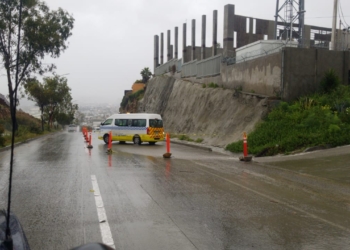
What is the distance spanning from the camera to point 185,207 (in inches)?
317

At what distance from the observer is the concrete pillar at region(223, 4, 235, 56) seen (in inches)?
1431

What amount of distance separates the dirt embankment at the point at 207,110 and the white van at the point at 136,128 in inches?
142

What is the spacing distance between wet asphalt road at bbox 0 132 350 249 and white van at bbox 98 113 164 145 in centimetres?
1513

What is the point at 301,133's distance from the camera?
1919cm

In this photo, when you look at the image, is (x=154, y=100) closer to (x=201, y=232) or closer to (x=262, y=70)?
(x=262, y=70)

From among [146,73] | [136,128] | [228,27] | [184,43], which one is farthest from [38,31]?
[146,73]

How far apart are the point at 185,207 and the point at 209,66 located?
3085 centimetres

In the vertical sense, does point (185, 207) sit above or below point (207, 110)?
below

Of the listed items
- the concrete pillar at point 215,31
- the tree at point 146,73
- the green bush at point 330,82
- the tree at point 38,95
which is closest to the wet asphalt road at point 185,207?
the green bush at point 330,82

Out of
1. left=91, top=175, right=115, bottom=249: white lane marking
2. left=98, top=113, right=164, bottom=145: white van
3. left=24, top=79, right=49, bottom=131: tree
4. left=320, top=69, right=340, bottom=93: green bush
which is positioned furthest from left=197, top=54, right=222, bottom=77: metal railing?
left=91, top=175, right=115, bottom=249: white lane marking

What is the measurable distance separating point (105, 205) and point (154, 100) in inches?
1900

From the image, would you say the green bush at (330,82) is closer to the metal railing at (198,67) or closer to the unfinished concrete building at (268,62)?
the unfinished concrete building at (268,62)

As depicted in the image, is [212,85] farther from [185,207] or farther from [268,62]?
[185,207]

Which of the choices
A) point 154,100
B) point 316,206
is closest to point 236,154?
point 316,206
